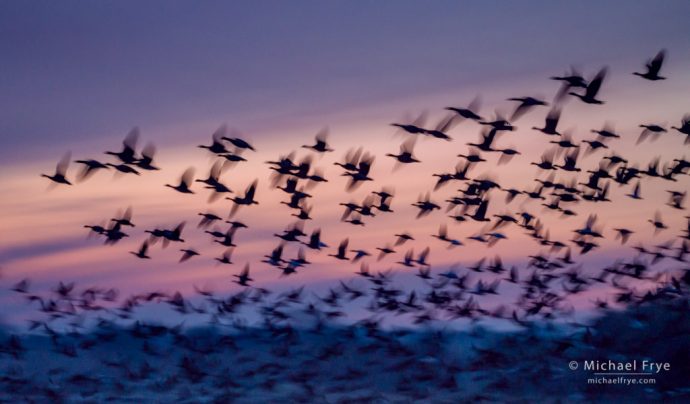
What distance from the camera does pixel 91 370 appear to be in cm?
11844

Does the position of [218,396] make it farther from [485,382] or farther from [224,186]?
[224,186]

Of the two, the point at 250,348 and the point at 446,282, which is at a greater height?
the point at 446,282

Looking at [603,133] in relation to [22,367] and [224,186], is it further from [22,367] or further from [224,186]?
[22,367]

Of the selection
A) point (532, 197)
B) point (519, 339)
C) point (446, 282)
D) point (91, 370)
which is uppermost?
point (532, 197)

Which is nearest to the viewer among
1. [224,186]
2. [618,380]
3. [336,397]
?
[224,186]

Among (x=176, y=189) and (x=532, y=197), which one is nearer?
(x=176, y=189)

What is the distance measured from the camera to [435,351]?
98688 millimetres

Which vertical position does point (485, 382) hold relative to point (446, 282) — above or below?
below

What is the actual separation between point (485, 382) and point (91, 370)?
47.2 metres

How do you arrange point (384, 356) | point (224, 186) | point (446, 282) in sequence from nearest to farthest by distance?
point (224, 186) < point (446, 282) < point (384, 356)

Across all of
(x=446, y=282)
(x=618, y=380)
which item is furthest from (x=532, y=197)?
(x=618, y=380)

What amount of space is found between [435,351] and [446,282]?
50.4 m

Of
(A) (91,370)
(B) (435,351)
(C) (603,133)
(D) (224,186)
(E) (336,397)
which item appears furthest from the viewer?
(A) (91,370)

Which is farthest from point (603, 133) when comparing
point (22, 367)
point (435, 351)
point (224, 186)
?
point (22, 367)
